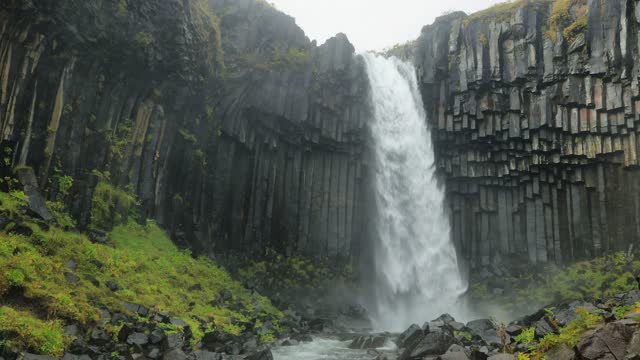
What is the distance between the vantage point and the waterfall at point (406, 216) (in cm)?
2714

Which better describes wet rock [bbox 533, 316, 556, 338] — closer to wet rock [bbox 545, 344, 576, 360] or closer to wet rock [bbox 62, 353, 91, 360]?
wet rock [bbox 545, 344, 576, 360]

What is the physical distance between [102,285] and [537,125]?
70.8 ft

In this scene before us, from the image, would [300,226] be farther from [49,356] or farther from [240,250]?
[49,356]

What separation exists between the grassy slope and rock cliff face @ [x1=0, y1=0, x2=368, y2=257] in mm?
1887

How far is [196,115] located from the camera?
24484mm

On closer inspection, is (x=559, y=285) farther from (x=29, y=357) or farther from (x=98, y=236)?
(x=29, y=357)

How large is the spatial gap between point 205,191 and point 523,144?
16.6m

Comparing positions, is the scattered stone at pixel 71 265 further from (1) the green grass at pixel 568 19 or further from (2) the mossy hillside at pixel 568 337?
(1) the green grass at pixel 568 19

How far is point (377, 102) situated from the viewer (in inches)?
1193

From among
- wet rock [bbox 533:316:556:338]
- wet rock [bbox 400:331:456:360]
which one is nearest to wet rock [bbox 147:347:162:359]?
wet rock [bbox 400:331:456:360]

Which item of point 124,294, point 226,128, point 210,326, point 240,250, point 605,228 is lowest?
point 210,326

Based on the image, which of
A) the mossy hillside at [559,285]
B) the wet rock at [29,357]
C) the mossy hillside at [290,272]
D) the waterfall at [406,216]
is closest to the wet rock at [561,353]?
the wet rock at [29,357]

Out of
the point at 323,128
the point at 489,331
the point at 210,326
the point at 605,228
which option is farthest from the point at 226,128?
the point at 605,228

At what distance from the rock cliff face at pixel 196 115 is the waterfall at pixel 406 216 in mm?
1571
